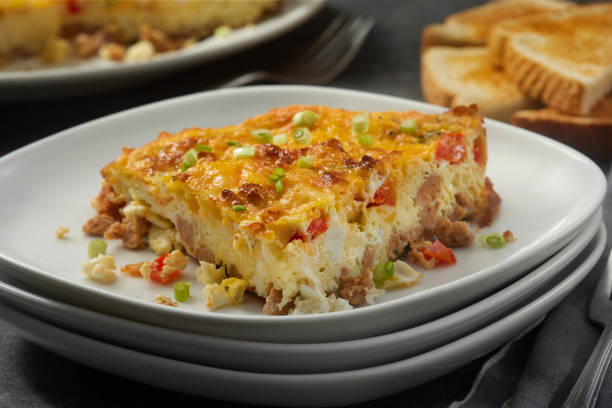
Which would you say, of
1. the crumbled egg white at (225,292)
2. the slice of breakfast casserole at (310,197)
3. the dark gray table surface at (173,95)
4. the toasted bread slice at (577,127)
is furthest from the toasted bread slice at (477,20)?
the crumbled egg white at (225,292)

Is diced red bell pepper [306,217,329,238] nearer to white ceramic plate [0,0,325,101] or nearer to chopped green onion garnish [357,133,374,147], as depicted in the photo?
chopped green onion garnish [357,133,374,147]

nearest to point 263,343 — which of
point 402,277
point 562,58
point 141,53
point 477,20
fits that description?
point 402,277

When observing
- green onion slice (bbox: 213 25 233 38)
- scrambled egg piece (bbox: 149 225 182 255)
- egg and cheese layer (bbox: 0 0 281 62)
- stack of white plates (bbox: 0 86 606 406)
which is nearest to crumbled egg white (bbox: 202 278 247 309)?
stack of white plates (bbox: 0 86 606 406)

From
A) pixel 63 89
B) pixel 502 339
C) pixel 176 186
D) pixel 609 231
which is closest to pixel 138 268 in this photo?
pixel 176 186

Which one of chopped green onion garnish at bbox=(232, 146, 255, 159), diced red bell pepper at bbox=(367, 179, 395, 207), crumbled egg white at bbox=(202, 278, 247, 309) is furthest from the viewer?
chopped green onion garnish at bbox=(232, 146, 255, 159)

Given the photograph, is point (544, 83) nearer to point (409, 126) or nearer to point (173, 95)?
point (409, 126)

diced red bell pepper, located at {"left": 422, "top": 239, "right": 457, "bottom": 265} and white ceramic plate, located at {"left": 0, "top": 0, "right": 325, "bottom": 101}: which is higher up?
diced red bell pepper, located at {"left": 422, "top": 239, "right": 457, "bottom": 265}

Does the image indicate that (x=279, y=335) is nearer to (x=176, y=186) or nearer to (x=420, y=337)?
(x=420, y=337)
